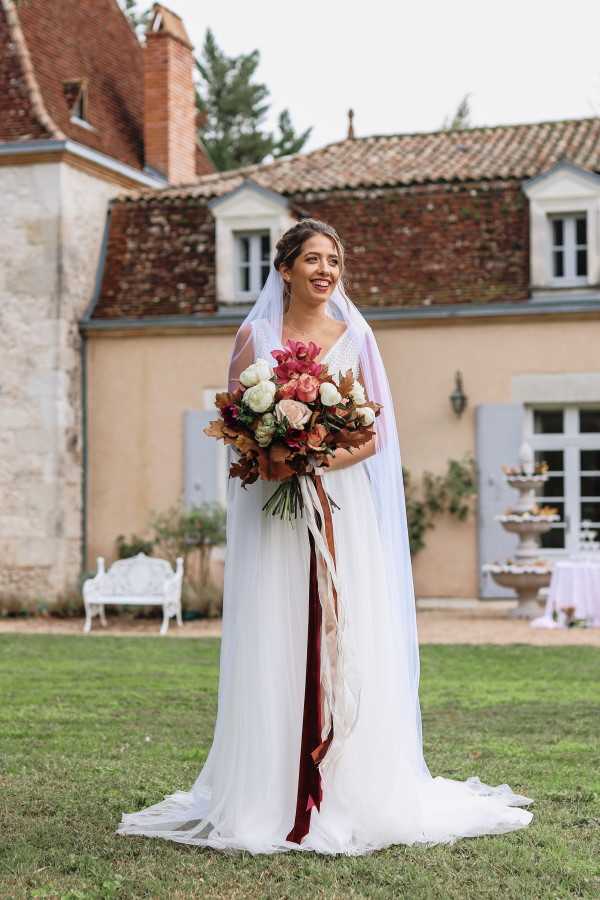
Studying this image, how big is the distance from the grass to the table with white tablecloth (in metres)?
2.64

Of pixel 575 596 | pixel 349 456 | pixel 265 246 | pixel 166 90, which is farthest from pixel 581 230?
pixel 349 456

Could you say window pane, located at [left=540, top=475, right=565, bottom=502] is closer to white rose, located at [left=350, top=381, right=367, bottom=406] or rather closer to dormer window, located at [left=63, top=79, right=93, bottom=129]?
dormer window, located at [left=63, top=79, right=93, bottom=129]

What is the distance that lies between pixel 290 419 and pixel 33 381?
13065 mm

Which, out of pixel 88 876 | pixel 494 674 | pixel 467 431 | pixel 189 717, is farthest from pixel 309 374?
pixel 467 431

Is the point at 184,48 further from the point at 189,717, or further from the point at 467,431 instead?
the point at 189,717

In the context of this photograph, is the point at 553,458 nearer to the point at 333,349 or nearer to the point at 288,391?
the point at 333,349

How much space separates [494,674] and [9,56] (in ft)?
36.4

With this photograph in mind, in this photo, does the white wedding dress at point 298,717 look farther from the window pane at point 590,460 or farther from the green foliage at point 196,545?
the window pane at point 590,460

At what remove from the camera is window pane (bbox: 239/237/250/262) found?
18.6 m

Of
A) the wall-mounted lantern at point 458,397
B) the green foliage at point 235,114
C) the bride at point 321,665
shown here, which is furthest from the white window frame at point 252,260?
the green foliage at point 235,114

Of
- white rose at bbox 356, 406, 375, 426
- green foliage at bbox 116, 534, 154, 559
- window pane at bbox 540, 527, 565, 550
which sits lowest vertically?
green foliage at bbox 116, 534, 154, 559

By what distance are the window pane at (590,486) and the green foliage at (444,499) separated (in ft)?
4.25

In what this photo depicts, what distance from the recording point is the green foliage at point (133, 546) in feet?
57.8

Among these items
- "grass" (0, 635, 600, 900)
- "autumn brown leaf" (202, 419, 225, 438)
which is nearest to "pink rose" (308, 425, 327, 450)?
"autumn brown leaf" (202, 419, 225, 438)
